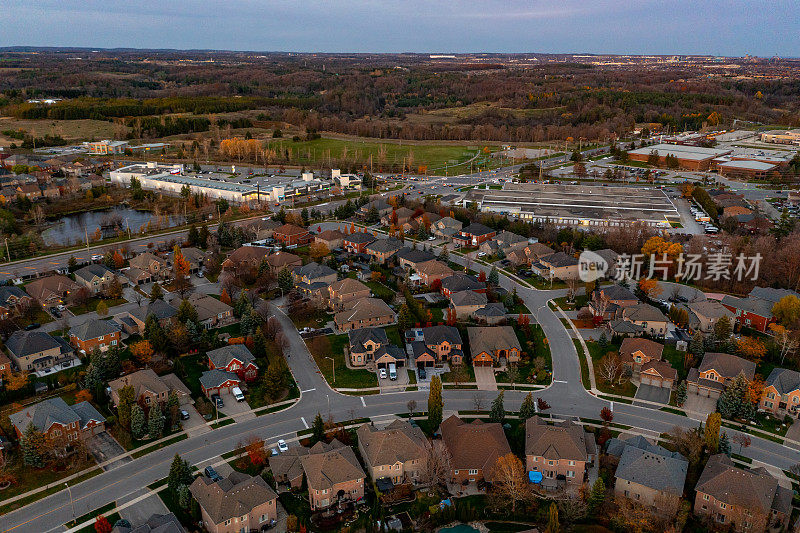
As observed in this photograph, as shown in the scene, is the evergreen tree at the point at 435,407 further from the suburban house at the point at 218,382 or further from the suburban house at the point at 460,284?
the suburban house at the point at 460,284

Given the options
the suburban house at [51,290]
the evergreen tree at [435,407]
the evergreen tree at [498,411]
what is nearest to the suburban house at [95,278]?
the suburban house at [51,290]

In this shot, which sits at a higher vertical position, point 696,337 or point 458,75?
point 458,75

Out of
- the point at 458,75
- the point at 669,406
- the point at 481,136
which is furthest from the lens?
the point at 458,75

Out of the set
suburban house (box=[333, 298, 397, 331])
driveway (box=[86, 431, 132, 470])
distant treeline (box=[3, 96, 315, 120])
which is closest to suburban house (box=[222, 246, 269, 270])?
suburban house (box=[333, 298, 397, 331])

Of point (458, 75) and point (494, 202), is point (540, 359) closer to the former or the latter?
point (494, 202)

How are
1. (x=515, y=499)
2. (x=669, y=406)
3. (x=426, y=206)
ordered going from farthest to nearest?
(x=426, y=206) → (x=669, y=406) → (x=515, y=499)

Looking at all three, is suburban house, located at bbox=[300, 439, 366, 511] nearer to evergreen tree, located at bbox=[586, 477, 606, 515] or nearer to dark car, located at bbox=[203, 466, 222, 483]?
dark car, located at bbox=[203, 466, 222, 483]

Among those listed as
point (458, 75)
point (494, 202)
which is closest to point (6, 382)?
point (494, 202)
